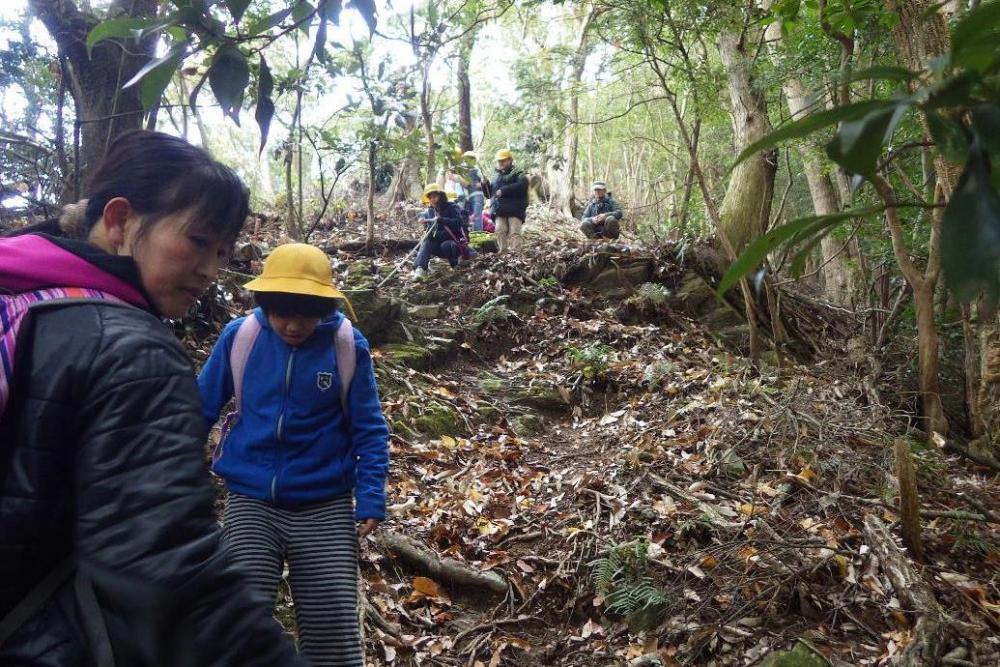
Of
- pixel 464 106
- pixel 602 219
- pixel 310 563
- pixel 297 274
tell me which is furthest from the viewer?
pixel 464 106

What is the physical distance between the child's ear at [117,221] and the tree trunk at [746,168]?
7.53 meters

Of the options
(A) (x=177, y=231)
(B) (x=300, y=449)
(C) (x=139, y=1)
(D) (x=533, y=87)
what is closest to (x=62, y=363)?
(A) (x=177, y=231)

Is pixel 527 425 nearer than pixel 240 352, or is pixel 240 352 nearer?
pixel 240 352

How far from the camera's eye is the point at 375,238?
35.2 ft

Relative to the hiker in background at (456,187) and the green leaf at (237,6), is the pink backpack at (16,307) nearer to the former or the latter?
the green leaf at (237,6)

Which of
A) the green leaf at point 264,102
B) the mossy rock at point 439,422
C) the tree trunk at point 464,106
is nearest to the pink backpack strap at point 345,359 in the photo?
the green leaf at point 264,102

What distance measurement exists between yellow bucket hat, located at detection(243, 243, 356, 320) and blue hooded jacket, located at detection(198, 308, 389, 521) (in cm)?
15

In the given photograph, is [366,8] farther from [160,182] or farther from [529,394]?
[529,394]

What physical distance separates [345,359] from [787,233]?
2037 millimetres

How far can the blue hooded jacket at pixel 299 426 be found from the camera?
2.51m

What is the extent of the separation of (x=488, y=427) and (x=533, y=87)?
5.72 metres

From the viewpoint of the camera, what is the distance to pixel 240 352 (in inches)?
103

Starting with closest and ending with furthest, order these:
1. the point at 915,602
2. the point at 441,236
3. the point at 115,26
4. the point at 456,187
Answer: the point at 115,26 < the point at 915,602 < the point at 441,236 < the point at 456,187

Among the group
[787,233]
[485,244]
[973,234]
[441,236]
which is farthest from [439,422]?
[485,244]
